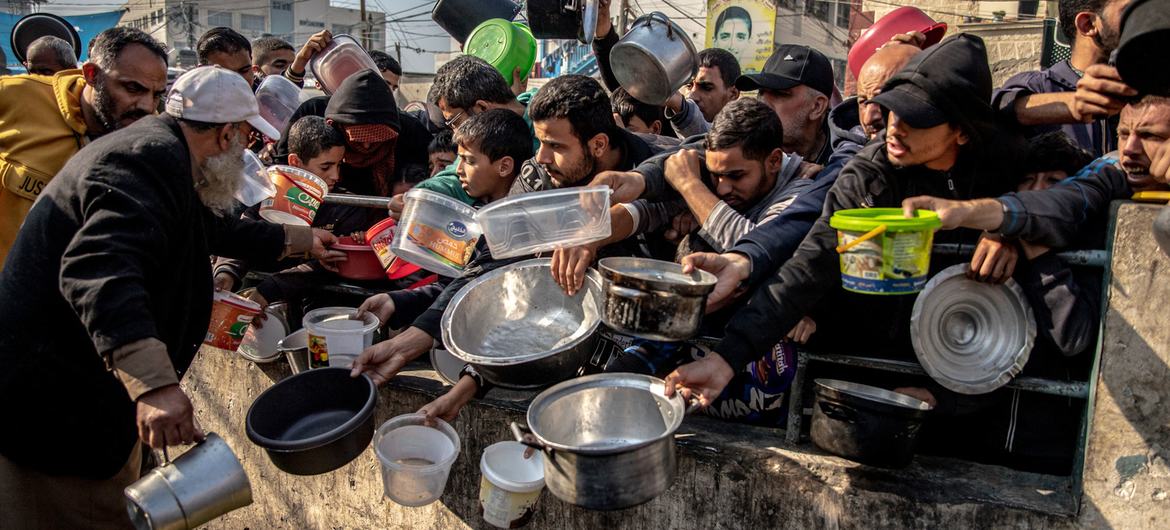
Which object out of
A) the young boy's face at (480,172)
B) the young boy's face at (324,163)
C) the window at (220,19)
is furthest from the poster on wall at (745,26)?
the window at (220,19)

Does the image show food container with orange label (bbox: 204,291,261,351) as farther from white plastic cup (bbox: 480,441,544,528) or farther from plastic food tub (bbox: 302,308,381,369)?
white plastic cup (bbox: 480,441,544,528)

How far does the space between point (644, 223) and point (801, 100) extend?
1382mm

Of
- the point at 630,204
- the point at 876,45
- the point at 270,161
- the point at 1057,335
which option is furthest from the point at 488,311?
the point at 876,45

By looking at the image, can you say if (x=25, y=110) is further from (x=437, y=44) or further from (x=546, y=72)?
(x=437, y=44)

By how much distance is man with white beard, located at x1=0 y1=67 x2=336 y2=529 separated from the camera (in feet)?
7.87

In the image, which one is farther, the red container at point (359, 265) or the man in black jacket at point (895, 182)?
the red container at point (359, 265)

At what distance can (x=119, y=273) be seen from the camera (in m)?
2.38

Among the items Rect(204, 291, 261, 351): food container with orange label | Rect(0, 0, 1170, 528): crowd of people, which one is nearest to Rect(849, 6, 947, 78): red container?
Rect(0, 0, 1170, 528): crowd of people

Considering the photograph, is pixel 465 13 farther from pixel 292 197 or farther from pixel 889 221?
pixel 889 221

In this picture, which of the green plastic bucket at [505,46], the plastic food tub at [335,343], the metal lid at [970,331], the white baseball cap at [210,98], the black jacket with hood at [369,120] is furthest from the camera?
the green plastic bucket at [505,46]

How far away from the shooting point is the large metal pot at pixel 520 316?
277cm

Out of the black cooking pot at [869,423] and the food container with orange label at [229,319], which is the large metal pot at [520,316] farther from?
the food container with orange label at [229,319]

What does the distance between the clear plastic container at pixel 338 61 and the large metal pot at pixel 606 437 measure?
4.00 meters

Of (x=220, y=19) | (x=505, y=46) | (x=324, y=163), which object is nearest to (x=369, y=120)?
(x=324, y=163)
